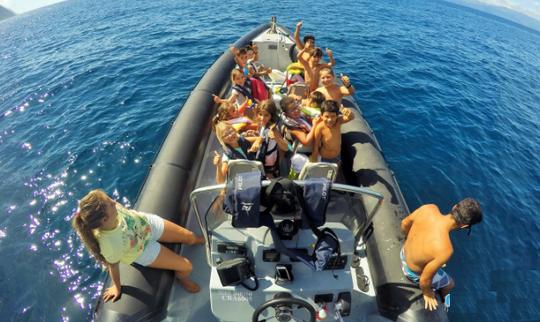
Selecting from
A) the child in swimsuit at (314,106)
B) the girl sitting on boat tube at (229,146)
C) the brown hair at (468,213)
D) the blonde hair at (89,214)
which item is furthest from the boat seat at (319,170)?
the blonde hair at (89,214)

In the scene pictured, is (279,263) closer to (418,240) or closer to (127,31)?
(418,240)

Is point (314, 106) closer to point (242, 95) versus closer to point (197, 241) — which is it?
point (242, 95)

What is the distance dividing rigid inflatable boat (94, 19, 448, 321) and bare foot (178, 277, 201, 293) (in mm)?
59

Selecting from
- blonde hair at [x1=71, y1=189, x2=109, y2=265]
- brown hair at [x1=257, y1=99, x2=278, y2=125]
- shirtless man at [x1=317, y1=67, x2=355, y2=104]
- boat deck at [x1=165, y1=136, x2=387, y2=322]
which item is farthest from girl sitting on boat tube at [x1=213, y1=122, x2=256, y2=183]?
shirtless man at [x1=317, y1=67, x2=355, y2=104]

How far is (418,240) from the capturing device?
109 inches

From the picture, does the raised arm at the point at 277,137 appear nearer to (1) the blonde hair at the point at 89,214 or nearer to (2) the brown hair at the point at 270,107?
(2) the brown hair at the point at 270,107

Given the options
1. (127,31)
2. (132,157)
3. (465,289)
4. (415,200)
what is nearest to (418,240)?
(465,289)

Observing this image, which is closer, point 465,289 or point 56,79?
point 465,289

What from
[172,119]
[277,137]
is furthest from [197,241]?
[172,119]

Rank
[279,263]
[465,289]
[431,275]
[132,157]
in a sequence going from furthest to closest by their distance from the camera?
[132,157] < [465,289] < [431,275] < [279,263]

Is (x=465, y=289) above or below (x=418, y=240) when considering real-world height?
below

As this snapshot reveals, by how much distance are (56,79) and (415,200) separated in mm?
12119

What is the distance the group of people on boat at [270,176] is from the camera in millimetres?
2379

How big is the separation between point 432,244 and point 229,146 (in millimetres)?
2303
